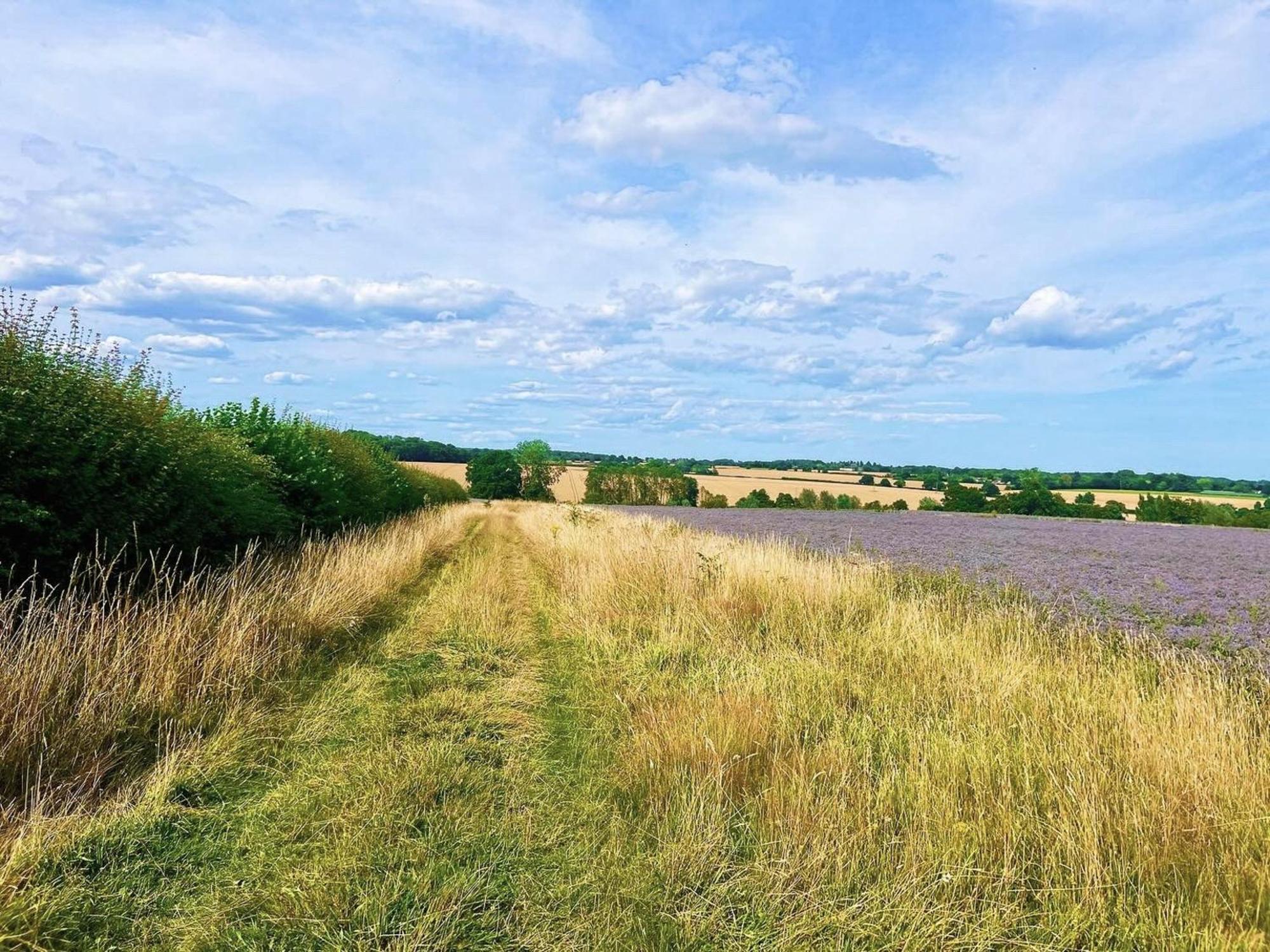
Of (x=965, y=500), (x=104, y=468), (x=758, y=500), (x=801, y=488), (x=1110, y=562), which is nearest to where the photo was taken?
(x=104, y=468)

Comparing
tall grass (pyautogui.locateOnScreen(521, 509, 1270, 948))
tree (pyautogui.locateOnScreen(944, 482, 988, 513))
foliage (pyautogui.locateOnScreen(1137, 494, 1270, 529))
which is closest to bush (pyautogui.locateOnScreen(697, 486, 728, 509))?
tree (pyautogui.locateOnScreen(944, 482, 988, 513))

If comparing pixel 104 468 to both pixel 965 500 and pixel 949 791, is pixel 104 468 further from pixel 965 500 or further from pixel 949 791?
pixel 965 500

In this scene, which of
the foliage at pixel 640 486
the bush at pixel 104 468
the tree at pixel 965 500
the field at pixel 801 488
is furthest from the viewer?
the foliage at pixel 640 486

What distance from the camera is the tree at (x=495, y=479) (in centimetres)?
8456

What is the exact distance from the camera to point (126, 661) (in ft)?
18.0

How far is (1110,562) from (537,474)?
2927 inches

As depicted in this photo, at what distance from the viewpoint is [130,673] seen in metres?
5.36

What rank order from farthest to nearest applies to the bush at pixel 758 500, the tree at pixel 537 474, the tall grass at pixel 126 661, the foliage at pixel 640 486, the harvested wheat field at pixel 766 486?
the tree at pixel 537 474
the harvested wheat field at pixel 766 486
the foliage at pixel 640 486
the bush at pixel 758 500
the tall grass at pixel 126 661

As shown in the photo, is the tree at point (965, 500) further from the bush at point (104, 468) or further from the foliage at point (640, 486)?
the bush at point (104, 468)

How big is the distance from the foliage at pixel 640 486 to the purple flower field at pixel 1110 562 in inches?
1329

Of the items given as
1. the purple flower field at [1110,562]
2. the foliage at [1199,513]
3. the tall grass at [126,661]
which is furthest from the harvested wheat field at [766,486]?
the tall grass at [126,661]

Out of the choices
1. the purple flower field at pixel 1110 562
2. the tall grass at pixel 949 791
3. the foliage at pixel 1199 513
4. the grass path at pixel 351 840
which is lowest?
the grass path at pixel 351 840

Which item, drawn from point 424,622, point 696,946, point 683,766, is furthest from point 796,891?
point 424,622

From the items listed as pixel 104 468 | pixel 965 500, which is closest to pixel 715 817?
pixel 104 468
